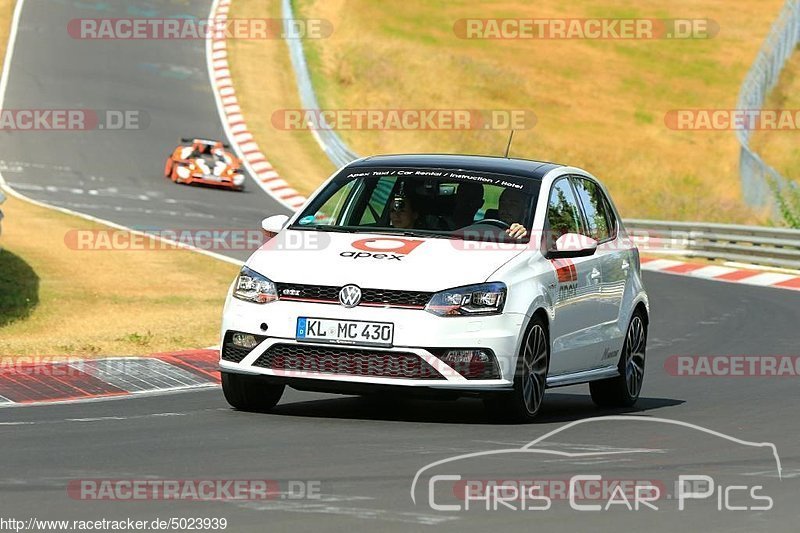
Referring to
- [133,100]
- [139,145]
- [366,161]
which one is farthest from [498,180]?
[133,100]

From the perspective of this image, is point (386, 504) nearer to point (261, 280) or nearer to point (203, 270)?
point (261, 280)

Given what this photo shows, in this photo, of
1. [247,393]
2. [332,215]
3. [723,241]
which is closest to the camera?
[247,393]

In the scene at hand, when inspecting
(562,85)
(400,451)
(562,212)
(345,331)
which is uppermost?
(562,85)

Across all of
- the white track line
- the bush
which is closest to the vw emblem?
the white track line

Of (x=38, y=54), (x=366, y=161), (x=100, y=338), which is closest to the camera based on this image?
(x=366, y=161)

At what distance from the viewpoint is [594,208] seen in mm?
11773

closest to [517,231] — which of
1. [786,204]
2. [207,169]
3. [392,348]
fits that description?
[392,348]

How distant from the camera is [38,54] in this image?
138 feet

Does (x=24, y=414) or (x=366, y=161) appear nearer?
(x=24, y=414)

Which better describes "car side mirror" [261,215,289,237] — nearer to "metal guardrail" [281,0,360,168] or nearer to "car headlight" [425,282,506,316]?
"car headlight" [425,282,506,316]

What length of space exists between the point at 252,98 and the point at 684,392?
2894 cm

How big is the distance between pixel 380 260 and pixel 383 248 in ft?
0.76

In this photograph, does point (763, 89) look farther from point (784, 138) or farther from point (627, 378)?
point (627, 378)

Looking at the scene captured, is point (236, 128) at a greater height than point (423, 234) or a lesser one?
greater
